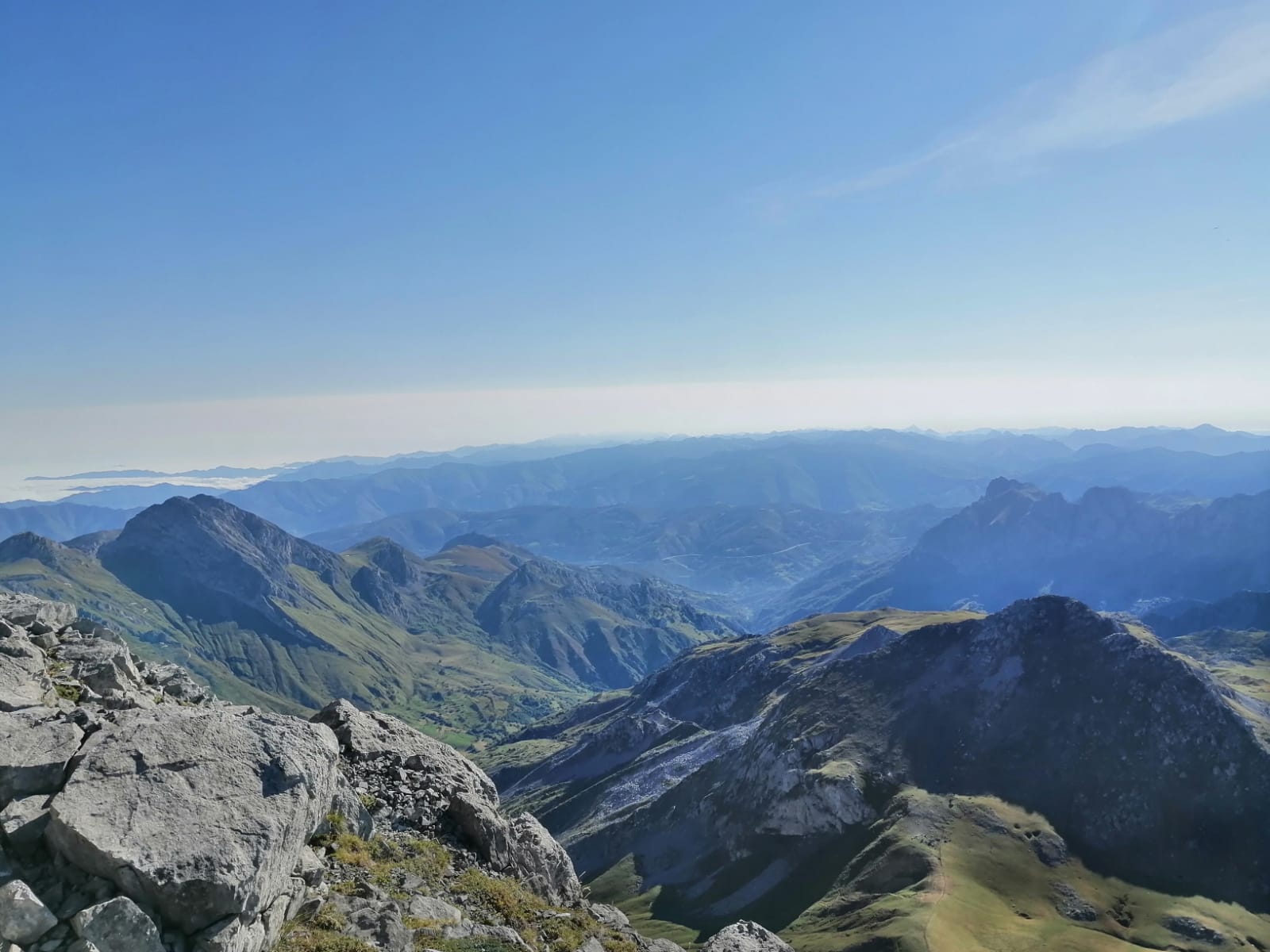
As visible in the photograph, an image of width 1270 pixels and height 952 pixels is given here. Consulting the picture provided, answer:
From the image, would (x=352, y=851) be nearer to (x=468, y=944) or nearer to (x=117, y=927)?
(x=468, y=944)

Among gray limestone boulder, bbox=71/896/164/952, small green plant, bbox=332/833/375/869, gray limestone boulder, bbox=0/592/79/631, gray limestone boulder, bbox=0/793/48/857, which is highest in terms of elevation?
gray limestone boulder, bbox=0/592/79/631

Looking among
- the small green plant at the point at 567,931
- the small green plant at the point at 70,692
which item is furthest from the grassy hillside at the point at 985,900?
the small green plant at the point at 70,692

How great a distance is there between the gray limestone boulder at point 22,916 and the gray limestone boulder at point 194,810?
167 centimetres

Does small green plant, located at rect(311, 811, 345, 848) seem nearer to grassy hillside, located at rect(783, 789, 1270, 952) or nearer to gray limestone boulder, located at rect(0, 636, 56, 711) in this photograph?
gray limestone boulder, located at rect(0, 636, 56, 711)

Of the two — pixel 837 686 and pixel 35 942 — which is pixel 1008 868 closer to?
pixel 837 686

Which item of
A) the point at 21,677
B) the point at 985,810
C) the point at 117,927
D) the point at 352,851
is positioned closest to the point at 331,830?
the point at 352,851

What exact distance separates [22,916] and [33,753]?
18.3ft

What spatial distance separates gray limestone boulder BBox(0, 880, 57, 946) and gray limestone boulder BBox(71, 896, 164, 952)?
58cm

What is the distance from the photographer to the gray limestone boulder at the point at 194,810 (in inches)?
730

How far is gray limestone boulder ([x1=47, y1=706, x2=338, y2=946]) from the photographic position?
18531 mm

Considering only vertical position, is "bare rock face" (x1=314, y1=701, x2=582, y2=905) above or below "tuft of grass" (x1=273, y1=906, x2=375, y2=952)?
below

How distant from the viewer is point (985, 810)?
133 m

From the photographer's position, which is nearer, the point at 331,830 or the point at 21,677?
the point at 21,677

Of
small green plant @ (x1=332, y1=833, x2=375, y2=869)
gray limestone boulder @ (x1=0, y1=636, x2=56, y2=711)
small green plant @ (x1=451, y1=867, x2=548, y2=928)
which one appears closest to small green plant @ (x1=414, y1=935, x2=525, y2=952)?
small green plant @ (x1=451, y1=867, x2=548, y2=928)
